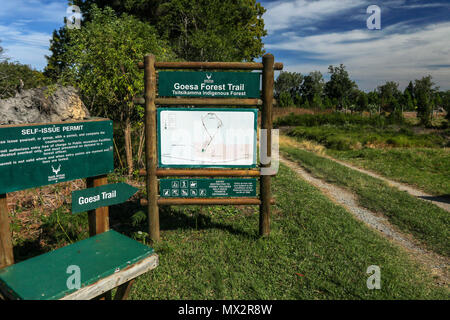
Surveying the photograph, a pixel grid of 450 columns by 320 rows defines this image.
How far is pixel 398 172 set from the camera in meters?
11.2

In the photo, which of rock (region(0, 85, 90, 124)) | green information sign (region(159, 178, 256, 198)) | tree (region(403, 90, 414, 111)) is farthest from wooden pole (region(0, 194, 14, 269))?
tree (region(403, 90, 414, 111))

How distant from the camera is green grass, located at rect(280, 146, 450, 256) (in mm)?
5580

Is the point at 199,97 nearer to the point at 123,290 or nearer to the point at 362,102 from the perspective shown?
the point at 123,290

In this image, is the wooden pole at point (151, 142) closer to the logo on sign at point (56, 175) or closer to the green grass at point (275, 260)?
the green grass at point (275, 260)

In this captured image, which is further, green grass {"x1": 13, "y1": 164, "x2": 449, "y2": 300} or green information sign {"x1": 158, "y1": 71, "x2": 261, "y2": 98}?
green information sign {"x1": 158, "y1": 71, "x2": 261, "y2": 98}

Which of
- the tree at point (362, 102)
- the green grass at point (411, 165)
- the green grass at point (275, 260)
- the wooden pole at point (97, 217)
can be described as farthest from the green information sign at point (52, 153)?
the tree at point (362, 102)

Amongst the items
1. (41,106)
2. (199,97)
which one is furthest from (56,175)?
(41,106)

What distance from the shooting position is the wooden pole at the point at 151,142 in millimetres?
4559

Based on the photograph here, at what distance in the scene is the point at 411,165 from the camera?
12508 mm

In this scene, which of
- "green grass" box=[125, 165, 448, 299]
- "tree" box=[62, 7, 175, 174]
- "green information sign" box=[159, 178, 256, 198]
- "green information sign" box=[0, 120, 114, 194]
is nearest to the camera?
"green information sign" box=[0, 120, 114, 194]

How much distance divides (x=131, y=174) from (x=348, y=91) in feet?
156

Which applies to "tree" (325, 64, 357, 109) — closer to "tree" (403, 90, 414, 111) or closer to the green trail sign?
"tree" (403, 90, 414, 111)

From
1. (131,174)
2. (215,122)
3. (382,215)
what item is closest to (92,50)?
(131,174)

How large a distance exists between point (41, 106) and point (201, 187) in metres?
4.73
